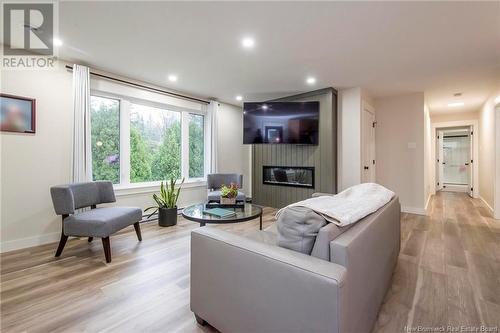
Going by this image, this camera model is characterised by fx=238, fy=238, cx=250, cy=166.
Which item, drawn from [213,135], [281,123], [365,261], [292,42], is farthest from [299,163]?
[365,261]

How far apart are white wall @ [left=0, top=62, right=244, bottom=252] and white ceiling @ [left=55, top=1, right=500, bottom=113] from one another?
0.48 meters

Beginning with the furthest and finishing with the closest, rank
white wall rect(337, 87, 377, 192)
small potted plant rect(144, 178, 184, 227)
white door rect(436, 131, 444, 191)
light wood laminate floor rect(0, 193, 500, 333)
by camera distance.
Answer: white door rect(436, 131, 444, 191), white wall rect(337, 87, 377, 192), small potted plant rect(144, 178, 184, 227), light wood laminate floor rect(0, 193, 500, 333)

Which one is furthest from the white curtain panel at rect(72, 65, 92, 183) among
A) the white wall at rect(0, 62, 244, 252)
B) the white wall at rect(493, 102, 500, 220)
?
the white wall at rect(493, 102, 500, 220)

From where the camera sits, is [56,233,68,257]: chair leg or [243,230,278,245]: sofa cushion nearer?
[243,230,278,245]: sofa cushion

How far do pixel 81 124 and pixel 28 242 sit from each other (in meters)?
1.54

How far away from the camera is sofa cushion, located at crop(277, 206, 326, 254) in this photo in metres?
1.19

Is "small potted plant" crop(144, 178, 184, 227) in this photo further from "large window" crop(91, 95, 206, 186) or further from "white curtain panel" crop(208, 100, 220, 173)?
"white curtain panel" crop(208, 100, 220, 173)

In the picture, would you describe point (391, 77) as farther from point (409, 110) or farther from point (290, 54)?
point (290, 54)

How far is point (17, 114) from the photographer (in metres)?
2.74

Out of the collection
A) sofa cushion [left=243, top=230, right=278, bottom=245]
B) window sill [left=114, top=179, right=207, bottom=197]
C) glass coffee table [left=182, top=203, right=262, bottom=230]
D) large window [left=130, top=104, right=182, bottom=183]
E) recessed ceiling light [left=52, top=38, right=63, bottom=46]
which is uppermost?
recessed ceiling light [left=52, top=38, right=63, bottom=46]

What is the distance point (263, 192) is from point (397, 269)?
3.22 m

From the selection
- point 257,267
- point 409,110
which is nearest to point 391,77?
point 409,110

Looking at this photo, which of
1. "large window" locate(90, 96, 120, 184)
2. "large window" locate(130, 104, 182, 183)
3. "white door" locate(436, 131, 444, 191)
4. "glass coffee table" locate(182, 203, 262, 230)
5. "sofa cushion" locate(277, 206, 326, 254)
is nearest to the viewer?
"sofa cushion" locate(277, 206, 326, 254)

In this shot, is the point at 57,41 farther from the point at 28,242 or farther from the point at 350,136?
the point at 350,136
